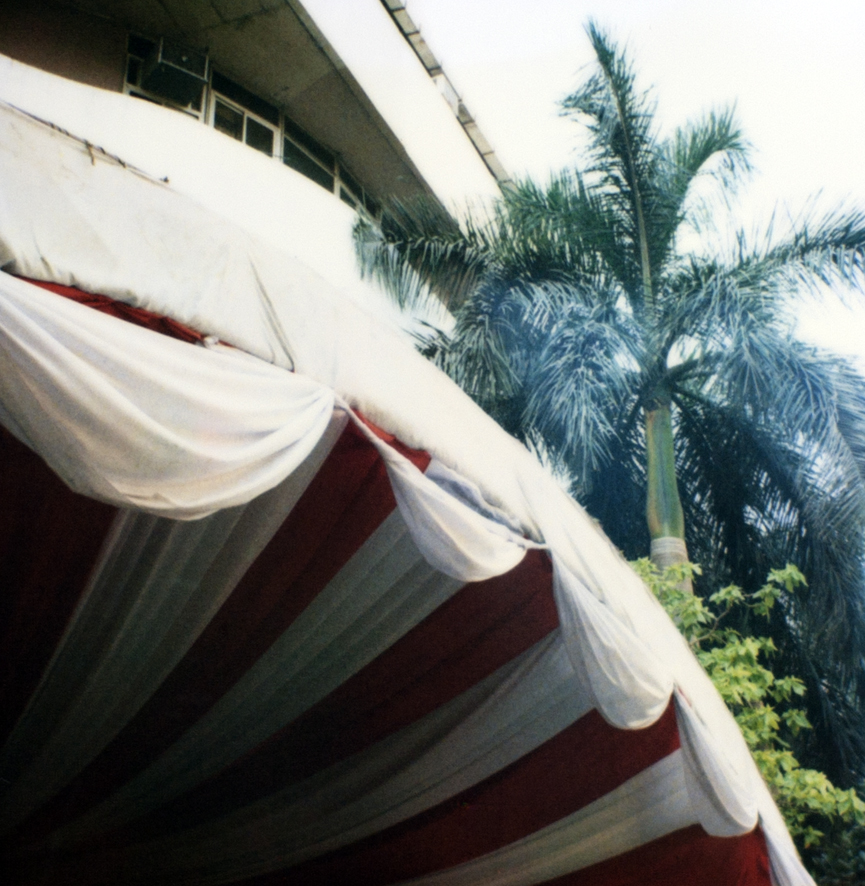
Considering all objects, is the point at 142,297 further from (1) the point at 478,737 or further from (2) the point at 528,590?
(1) the point at 478,737

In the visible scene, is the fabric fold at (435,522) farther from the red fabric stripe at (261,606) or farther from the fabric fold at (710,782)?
the fabric fold at (710,782)

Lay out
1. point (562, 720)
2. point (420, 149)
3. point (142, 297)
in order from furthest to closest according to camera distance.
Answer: point (420, 149) → point (562, 720) → point (142, 297)

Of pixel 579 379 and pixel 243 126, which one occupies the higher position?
pixel 243 126

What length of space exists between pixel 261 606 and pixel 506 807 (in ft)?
4.82

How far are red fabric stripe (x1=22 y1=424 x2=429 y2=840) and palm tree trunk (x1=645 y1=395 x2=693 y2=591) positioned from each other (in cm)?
391

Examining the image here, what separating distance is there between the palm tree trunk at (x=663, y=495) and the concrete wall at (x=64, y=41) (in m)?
5.69

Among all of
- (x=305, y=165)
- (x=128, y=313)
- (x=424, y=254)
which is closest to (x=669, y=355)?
(x=424, y=254)

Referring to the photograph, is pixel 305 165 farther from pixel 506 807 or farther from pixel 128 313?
pixel 128 313

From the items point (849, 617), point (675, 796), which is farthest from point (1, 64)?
point (849, 617)

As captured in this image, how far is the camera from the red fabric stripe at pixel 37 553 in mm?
2531

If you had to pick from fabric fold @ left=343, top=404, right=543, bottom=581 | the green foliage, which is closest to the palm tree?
the green foliage

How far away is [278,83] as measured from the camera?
8.55 metres

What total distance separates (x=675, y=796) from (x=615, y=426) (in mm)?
4515

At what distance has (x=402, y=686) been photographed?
3.38m
